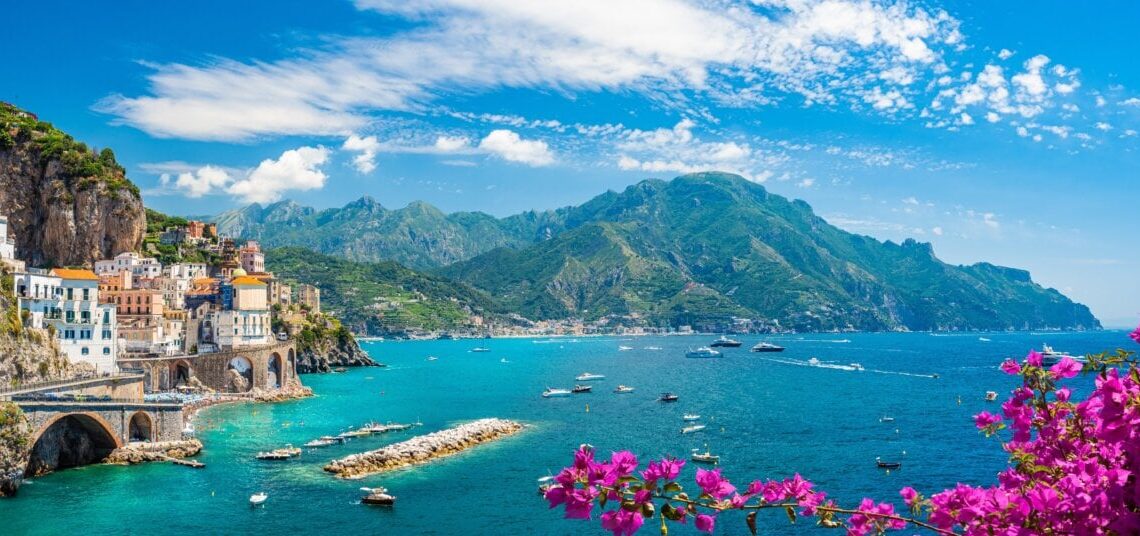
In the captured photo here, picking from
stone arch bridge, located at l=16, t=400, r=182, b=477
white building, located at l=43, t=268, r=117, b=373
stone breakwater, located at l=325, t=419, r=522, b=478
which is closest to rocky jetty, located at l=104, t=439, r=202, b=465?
stone arch bridge, located at l=16, t=400, r=182, b=477

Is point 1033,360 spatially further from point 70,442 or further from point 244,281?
point 244,281

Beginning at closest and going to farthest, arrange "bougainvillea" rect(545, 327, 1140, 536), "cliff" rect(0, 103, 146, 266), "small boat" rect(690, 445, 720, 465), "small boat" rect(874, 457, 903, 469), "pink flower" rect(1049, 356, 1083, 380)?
"bougainvillea" rect(545, 327, 1140, 536)
"pink flower" rect(1049, 356, 1083, 380)
"small boat" rect(874, 457, 903, 469)
"small boat" rect(690, 445, 720, 465)
"cliff" rect(0, 103, 146, 266)

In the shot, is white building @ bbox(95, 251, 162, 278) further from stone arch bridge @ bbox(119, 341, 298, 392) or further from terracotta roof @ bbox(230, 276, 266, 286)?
stone arch bridge @ bbox(119, 341, 298, 392)

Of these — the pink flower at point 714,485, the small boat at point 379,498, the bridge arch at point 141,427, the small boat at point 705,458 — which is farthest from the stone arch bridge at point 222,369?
the pink flower at point 714,485

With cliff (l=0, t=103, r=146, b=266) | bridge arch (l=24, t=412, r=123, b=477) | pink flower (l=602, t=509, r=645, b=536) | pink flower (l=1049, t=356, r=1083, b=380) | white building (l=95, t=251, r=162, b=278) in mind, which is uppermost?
cliff (l=0, t=103, r=146, b=266)

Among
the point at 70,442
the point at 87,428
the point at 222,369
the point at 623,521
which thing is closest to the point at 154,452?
the point at 87,428
